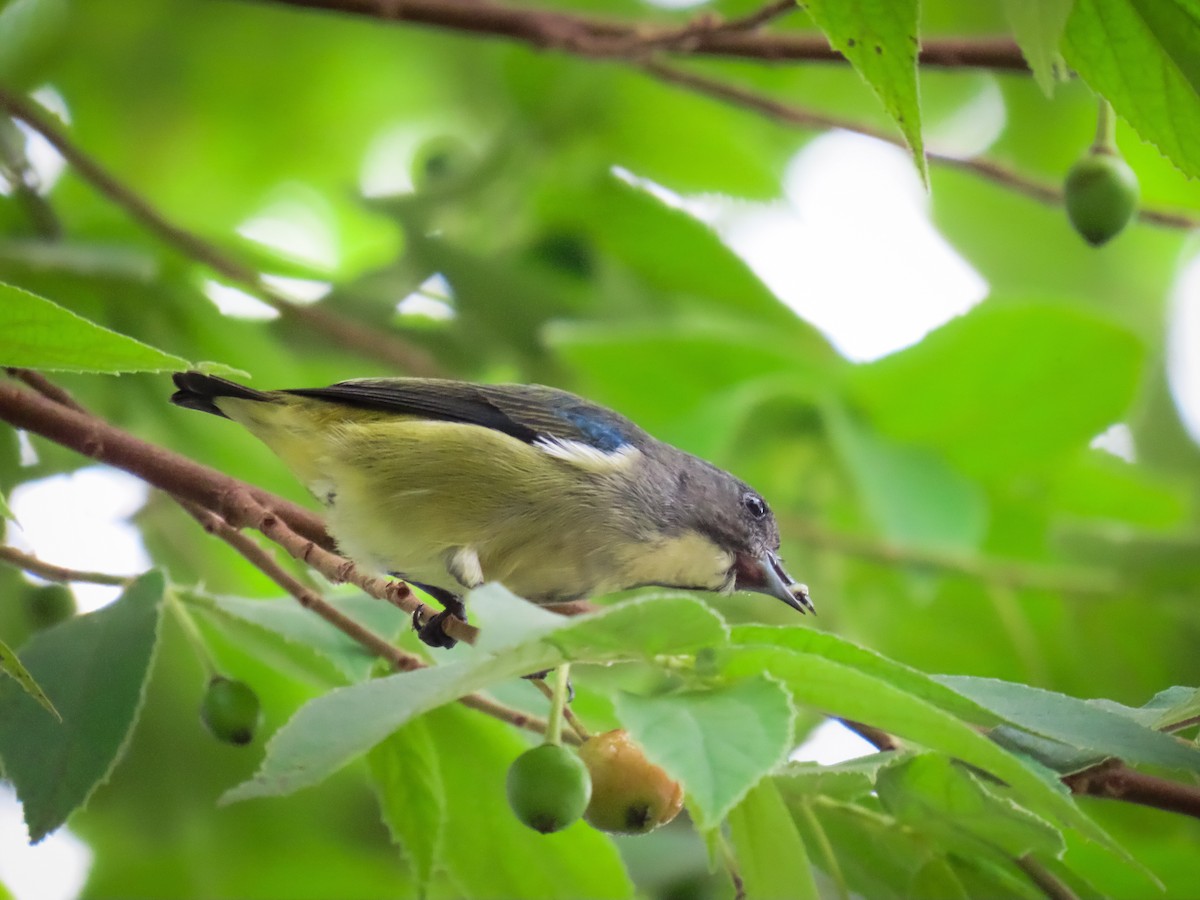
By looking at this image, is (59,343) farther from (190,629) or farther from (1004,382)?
(1004,382)

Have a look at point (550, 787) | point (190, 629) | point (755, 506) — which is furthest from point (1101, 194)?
point (190, 629)

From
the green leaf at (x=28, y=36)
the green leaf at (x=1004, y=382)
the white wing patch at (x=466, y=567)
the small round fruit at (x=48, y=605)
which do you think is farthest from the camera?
the green leaf at (x=1004, y=382)

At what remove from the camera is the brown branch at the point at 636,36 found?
3.14 meters

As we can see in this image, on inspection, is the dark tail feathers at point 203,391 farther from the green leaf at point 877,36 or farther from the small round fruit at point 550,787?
the green leaf at point 877,36

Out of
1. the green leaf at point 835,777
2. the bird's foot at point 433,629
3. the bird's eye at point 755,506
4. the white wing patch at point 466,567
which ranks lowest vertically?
the bird's eye at point 755,506

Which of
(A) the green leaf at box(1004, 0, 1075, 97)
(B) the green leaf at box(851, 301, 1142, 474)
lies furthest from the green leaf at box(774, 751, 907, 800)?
(B) the green leaf at box(851, 301, 1142, 474)

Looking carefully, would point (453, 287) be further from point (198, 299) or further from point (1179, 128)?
point (1179, 128)

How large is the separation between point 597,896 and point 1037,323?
2724 mm

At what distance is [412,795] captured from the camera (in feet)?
8.45

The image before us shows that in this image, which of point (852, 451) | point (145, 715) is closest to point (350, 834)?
point (145, 715)

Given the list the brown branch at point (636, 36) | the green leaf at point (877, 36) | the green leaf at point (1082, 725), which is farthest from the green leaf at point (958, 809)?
the brown branch at point (636, 36)

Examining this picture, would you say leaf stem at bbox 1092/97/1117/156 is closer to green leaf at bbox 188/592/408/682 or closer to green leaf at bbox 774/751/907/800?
green leaf at bbox 774/751/907/800

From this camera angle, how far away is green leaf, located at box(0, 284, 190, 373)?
1936 mm

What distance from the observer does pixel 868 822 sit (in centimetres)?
246
